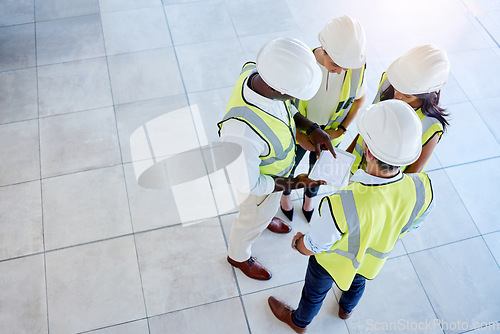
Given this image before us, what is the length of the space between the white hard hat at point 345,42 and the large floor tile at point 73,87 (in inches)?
80.0

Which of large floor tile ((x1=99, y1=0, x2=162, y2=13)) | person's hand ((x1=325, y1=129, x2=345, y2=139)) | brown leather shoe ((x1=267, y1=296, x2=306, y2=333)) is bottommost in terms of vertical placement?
brown leather shoe ((x1=267, y1=296, x2=306, y2=333))

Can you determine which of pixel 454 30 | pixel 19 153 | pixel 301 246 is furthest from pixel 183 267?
pixel 454 30

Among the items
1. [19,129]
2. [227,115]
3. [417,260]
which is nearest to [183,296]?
[227,115]

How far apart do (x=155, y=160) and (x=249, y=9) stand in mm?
1850

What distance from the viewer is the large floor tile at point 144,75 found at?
3463 mm

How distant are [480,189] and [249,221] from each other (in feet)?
5.98

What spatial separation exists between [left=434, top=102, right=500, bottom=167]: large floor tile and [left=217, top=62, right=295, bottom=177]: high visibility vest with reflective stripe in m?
1.79

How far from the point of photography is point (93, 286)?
258 centimetres

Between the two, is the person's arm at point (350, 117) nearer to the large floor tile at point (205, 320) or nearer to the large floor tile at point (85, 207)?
the large floor tile at point (205, 320)

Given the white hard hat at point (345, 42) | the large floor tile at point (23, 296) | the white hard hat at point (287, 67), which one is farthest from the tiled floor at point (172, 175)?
the white hard hat at point (287, 67)

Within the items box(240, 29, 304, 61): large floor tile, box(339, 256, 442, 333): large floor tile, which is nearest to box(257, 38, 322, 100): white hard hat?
box(339, 256, 442, 333): large floor tile

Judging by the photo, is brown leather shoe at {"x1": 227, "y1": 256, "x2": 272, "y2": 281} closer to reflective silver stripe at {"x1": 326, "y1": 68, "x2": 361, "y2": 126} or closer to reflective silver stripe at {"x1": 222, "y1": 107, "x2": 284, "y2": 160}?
reflective silver stripe at {"x1": 326, "y1": 68, "x2": 361, "y2": 126}

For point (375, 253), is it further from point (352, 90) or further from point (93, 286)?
point (93, 286)

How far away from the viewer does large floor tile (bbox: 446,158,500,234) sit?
296 cm
